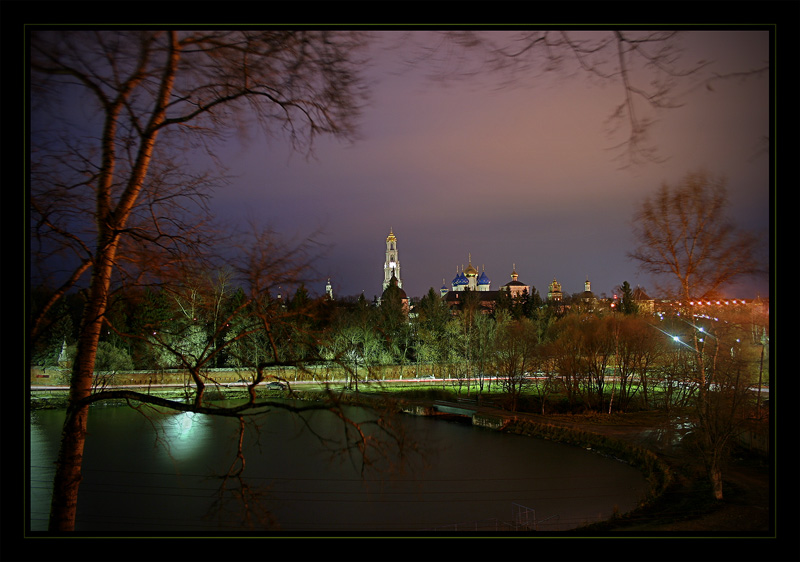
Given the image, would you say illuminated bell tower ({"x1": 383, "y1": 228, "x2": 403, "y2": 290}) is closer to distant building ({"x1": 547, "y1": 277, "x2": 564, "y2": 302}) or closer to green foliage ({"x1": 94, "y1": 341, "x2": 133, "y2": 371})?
green foliage ({"x1": 94, "y1": 341, "x2": 133, "y2": 371})

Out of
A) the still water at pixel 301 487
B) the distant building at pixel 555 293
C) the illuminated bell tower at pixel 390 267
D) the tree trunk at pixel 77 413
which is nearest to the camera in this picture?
the tree trunk at pixel 77 413

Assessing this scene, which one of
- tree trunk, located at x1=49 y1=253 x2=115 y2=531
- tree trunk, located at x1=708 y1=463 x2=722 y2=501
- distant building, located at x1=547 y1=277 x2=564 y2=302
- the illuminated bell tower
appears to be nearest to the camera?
tree trunk, located at x1=49 y1=253 x2=115 y2=531

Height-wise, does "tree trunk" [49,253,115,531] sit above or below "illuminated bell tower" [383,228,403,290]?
below

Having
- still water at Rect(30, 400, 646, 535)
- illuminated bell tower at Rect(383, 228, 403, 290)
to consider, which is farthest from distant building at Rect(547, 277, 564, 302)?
→ illuminated bell tower at Rect(383, 228, 403, 290)

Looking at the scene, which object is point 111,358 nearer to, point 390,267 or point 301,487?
point 390,267

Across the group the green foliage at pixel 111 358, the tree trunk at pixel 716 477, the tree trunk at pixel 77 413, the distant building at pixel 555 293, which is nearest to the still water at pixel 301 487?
the green foliage at pixel 111 358

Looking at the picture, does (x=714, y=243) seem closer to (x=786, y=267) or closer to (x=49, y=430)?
(x=786, y=267)

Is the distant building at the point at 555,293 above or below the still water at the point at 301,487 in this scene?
above

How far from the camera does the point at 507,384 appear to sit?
16766mm

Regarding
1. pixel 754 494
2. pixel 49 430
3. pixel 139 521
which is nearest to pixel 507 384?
pixel 754 494

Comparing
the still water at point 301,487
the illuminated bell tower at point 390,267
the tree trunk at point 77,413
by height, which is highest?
the illuminated bell tower at point 390,267

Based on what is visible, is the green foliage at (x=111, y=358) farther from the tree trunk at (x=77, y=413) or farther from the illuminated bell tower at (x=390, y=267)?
the illuminated bell tower at (x=390, y=267)

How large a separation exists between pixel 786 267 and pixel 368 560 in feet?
5.66

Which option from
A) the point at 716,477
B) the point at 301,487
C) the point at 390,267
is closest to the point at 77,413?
the point at 390,267
